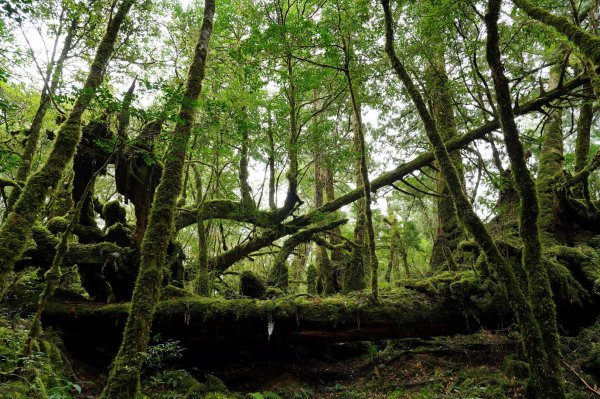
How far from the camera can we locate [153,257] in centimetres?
472

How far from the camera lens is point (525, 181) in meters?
5.32

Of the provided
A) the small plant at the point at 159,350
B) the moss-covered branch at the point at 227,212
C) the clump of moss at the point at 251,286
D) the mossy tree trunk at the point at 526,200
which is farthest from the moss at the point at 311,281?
the mossy tree trunk at the point at 526,200

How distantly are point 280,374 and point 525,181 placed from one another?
21.7 feet

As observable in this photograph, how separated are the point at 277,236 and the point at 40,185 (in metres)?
6.74

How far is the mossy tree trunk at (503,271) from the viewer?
187 inches

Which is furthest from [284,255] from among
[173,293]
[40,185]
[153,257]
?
[40,185]

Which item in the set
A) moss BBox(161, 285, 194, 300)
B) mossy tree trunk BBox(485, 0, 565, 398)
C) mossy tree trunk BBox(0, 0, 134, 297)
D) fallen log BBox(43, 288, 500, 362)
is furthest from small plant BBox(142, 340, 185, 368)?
mossy tree trunk BBox(485, 0, 565, 398)

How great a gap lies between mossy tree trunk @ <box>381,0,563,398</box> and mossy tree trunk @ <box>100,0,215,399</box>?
3796mm

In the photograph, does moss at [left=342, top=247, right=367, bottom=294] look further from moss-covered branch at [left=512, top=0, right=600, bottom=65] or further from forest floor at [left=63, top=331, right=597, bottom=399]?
moss-covered branch at [left=512, top=0, right=600, bottom=65]

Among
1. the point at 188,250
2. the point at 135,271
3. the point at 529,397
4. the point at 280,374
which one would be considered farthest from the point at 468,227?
the point at 188,250

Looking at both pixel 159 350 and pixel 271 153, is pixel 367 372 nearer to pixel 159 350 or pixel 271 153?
pixel 159 350

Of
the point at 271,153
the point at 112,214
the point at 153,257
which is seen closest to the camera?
the point at 153,257

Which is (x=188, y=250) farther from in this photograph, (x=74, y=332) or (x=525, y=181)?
(x=525, y=181)

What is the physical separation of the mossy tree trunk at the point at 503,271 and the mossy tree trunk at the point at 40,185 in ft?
17.7
